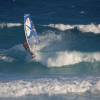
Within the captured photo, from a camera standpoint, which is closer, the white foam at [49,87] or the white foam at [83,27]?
the white foam at [49,87]

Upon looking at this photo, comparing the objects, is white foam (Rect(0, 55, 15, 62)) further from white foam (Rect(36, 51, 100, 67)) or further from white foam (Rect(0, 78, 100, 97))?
white foam (Rect(0, 78, 100, 97))

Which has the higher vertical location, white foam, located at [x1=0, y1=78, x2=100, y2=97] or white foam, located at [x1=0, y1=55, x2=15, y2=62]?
white foam, located at [x1=0, y1=78, x2=100, y2=97]

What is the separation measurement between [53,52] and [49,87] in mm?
5963

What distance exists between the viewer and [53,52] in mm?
20141

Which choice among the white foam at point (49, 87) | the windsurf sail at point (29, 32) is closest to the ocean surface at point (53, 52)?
the white foam at point (49, 87)

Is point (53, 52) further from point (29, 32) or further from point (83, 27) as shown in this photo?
point (83, 27)

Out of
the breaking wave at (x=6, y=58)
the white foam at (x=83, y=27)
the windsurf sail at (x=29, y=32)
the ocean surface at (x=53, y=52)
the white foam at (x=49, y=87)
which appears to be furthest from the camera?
the white foam at (x=83, y=27)

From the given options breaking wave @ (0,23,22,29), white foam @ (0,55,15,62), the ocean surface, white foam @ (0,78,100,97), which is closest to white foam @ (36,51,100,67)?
the ocean surface

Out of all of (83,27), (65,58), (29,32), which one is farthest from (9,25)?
(65,58)

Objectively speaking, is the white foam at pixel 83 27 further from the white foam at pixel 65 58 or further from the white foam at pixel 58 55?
the white foam at pixel 65 58

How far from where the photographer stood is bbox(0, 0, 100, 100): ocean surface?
46.3 ft

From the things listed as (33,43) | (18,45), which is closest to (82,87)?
(33,43)

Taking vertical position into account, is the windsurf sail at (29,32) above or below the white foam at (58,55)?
above

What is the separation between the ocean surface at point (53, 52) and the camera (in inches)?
555
